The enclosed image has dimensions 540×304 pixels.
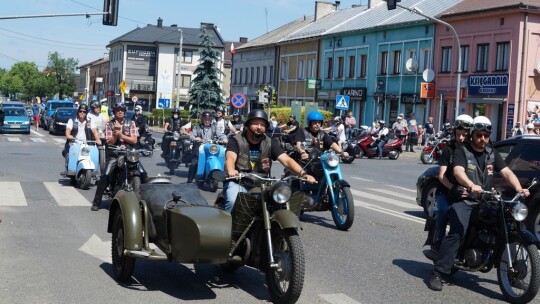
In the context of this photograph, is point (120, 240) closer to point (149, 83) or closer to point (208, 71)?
point (208, 71)

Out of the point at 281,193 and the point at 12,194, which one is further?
the point at 12,194

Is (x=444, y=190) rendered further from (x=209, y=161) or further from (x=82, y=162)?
→ (x=82, y=162)

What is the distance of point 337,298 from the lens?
7.48 meters

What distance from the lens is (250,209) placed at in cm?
735

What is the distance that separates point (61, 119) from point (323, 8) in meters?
31.0

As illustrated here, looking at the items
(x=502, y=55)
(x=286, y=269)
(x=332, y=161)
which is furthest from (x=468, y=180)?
(x=502, y=55)

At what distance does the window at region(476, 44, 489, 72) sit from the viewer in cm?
4197

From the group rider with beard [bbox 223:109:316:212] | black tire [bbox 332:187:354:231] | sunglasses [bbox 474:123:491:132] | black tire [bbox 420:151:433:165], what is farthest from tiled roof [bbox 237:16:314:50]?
sunglasses [bbox 474:123:491:132]

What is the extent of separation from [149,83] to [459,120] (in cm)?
9789

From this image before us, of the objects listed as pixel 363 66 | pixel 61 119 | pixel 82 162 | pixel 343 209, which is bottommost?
pixel 343 209

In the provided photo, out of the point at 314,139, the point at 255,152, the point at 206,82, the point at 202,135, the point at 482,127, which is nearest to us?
the point at 482,127

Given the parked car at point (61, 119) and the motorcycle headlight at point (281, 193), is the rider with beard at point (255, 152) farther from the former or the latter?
the parked car at point (61, 119)

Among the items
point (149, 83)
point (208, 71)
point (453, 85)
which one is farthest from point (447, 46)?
point (149, 83)

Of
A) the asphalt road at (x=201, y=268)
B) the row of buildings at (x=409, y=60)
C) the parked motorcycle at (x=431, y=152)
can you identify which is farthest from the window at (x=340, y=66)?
the asphalt road at (x=201, y=268)
